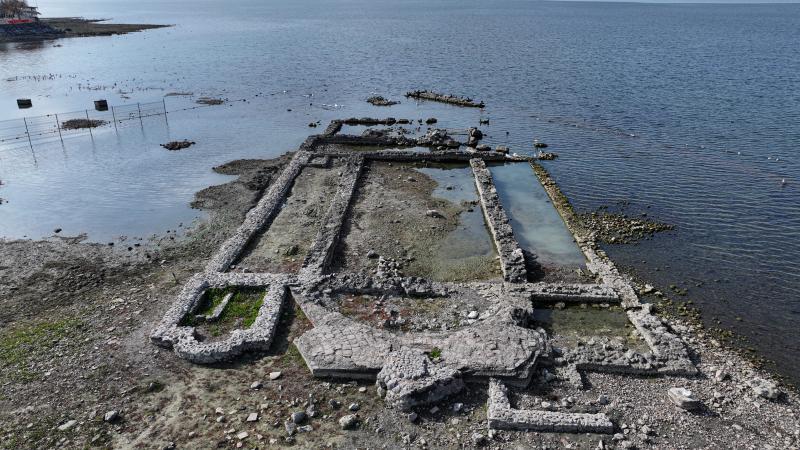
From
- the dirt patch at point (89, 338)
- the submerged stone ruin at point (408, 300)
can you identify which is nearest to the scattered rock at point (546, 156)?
the submerged stone ruin at point (408, 300)

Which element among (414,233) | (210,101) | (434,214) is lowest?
(414,233)

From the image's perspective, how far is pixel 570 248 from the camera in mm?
24453

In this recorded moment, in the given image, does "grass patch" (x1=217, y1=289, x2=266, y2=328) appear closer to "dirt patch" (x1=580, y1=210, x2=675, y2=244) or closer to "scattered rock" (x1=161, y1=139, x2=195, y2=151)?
"dirt patch" (x1=580, y1=210, x2=675, y2=244)

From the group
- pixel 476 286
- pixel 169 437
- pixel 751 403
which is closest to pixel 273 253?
pixel 476 286

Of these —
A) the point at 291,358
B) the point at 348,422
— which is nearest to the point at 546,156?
the point at 291,358

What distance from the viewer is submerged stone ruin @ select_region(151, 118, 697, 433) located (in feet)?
49.1

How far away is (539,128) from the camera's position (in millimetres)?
44094

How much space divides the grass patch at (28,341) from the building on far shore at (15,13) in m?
119

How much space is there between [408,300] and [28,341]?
1291 cm

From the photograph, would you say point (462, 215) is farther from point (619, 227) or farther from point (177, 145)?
point (177, 145)

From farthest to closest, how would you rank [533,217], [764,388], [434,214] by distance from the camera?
1. [533,217]
2. [434,214]
3. [764,388]

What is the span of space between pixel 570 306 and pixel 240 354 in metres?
12.0

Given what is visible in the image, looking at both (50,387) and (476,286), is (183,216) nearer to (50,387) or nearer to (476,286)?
(50,387)

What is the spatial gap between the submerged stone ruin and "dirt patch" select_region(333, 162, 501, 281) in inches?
4.4
